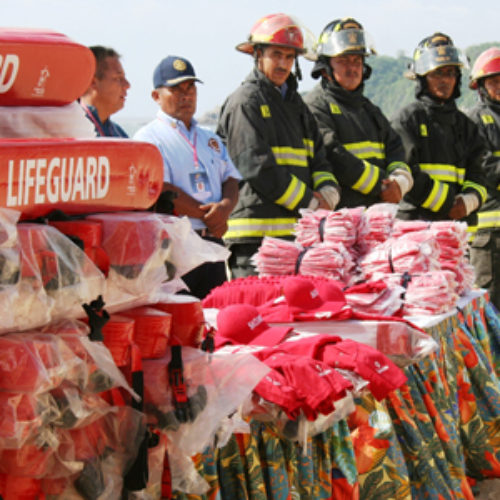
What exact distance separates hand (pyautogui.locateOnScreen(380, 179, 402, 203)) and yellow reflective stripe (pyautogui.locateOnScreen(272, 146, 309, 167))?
822 mm

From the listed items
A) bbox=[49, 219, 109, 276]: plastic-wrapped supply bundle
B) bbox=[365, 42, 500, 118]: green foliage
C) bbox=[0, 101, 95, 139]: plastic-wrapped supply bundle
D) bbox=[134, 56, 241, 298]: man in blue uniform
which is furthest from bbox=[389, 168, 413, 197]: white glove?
bbox=[365, 42, 500, 118]: green foliage

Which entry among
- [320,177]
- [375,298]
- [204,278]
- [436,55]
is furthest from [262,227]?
[436,55]

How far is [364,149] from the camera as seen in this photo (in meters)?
6.32

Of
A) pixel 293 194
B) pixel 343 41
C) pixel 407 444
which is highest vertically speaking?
pixel 343 41

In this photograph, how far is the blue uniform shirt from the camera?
459cm

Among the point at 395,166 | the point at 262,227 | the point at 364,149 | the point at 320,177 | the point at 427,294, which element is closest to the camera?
the point at 427,294

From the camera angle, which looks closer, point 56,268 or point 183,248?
point 56,268

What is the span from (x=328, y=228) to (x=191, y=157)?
867 millimetres

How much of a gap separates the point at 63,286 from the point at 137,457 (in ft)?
1.34

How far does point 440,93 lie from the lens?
23.4ft

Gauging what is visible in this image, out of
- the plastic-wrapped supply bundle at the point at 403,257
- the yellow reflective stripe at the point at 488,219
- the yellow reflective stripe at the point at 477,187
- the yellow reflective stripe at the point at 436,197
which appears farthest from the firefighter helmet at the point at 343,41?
the plastic-wrapped supply bundle at the point at 403,257

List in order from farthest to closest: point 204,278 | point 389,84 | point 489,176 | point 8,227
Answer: point 389,84, point 489,176, point 204,278, point 8,227

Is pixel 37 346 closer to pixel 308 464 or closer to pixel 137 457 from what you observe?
pixel 137 457

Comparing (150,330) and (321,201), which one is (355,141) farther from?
(150,330)
